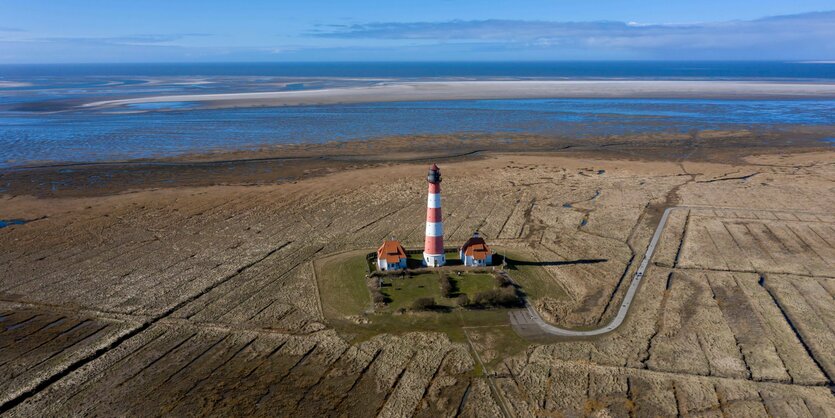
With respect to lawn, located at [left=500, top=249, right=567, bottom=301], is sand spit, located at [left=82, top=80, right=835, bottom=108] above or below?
above

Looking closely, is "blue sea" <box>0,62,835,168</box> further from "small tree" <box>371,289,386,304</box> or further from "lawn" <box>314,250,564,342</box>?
"small tree" <box>371,289,386,304</box>

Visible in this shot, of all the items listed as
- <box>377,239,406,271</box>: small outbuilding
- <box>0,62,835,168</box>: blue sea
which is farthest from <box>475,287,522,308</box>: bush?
<box>0,62,835,168</box>: blue sea

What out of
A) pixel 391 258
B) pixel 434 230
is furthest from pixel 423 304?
pixel 434 230

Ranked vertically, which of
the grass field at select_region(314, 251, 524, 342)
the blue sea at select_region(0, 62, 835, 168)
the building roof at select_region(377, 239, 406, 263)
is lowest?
the grass field at select_region(314, 251, 524, 342)

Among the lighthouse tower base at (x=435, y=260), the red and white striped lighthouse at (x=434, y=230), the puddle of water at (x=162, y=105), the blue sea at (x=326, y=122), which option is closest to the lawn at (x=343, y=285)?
the lighthouse tower base at (x=435, y=260)

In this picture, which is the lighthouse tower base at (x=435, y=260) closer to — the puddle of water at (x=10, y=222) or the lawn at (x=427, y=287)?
the lawn at (x=427, y=287)

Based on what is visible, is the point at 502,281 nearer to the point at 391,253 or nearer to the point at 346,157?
the point at 391,253
